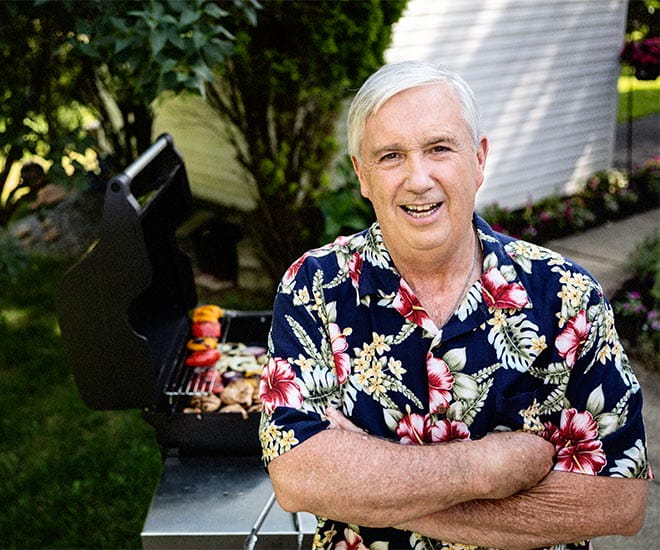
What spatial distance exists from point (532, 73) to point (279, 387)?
6.29m

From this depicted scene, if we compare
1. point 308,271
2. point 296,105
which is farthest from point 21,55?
point 308,271

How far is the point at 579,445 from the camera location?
5.41 ft

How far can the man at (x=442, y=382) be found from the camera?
5.23 ft

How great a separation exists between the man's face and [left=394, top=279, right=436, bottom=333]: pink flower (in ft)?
0.31

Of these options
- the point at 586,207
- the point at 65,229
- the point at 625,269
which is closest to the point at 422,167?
the point at 625,269

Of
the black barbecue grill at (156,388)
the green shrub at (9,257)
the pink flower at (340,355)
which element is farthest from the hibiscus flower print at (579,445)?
the green shrub at (9,257)

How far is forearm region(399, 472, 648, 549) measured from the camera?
5.32ft

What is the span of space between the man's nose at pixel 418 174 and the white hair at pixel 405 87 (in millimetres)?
133

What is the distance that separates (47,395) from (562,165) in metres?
5.49

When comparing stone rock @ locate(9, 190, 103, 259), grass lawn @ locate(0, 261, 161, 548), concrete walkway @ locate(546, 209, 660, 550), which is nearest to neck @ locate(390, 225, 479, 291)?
concrete walkway @ locate(546, 209, 660, 550)

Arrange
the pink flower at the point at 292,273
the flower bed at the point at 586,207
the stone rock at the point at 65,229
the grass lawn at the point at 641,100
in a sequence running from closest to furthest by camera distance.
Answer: the pink flower at the point at 292,273
the flower bed at the point at 586,207
the stone rock at the point at 65,229
the grass lawn at the point at 641,100

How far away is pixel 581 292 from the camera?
65.6 inches

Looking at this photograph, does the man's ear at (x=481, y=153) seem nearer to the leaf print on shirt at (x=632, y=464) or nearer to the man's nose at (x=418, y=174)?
the man's nose at (x=418, y=174)

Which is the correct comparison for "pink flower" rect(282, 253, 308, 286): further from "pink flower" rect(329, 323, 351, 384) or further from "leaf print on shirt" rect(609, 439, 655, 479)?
"leaf print on shirt" rect(609, 439, 655, 479)
